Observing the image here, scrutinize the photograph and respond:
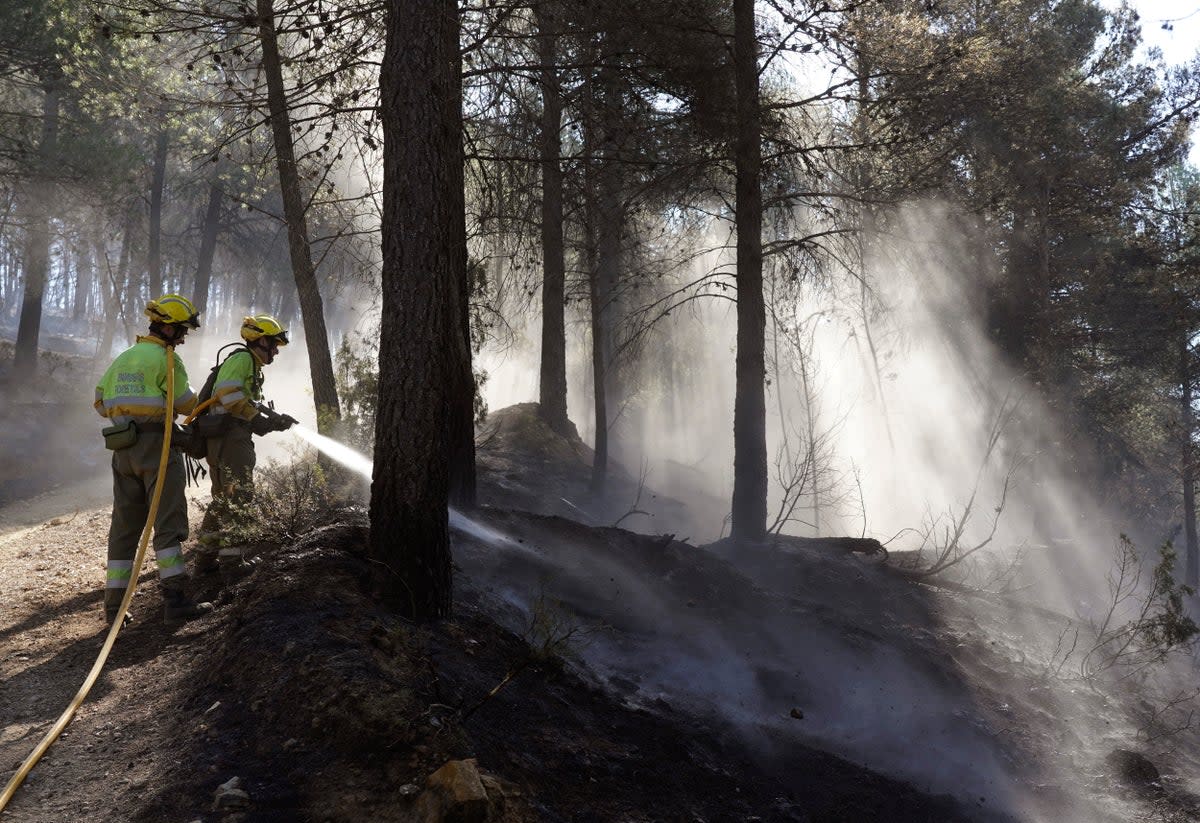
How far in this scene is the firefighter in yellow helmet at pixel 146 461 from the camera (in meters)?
Result: 5.70

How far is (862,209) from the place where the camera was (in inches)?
475

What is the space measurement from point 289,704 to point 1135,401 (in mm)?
22398

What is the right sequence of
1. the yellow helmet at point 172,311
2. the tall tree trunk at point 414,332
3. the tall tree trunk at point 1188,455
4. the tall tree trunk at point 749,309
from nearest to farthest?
the tall tree trunk at point 414,332
the yellow helmet at point 172,311
the tall tree trunk at point 749,309
the tall tree trunk at point 1188,455

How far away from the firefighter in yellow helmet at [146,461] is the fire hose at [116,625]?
2.2 inches

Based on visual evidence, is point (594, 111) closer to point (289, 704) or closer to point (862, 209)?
point (862, 209)

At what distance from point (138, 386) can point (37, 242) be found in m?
17.2

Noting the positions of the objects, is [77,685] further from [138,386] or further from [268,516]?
[138,386]

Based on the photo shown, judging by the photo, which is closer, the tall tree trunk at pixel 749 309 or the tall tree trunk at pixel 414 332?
the tall tree trunk at pixel 414 332

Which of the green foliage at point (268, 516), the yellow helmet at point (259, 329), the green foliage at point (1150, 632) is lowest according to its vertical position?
the green foliage at point (1150, 632)

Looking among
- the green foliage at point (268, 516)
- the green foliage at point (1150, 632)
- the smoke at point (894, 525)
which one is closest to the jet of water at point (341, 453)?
the smoke at point (894, 525)

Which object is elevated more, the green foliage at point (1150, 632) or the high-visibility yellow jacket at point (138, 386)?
the high-visibility yellow jacket at point (138, 386)

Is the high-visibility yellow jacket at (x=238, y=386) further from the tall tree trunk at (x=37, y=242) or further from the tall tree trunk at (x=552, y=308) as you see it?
the tall tree trunk at (x=37, y=242)

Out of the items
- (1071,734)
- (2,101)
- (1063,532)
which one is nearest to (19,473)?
(2,101)

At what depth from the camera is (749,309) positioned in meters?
10.6
